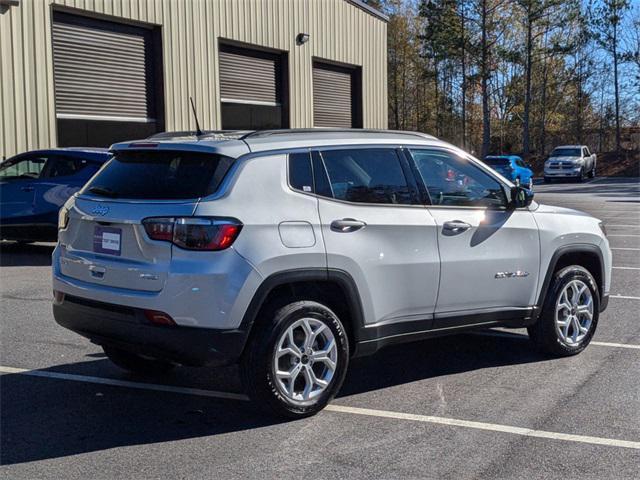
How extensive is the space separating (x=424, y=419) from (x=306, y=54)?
20.2 m

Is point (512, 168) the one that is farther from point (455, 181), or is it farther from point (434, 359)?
point (455, 181)

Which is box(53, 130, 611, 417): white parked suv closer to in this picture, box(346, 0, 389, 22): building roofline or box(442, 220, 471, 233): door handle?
box(442, 220, 471, 233): door handle

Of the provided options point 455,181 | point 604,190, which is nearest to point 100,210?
point 455,181

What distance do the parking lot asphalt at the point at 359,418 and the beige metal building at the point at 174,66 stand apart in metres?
10.7

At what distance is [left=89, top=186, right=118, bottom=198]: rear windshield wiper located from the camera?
5315 mm

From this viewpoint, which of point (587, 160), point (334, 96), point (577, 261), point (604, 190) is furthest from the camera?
point (587, 160)

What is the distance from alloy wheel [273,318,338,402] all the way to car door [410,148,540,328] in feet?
3.35

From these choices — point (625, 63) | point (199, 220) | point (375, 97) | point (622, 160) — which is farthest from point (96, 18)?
point (625, 63)

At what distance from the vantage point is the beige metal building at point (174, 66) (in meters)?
16.9

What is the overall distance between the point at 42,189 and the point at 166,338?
867 centimetres

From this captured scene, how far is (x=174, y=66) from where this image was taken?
20.0 meters

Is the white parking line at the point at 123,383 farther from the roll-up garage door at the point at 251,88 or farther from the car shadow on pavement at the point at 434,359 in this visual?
the roll-up garage door at the point at 251,88

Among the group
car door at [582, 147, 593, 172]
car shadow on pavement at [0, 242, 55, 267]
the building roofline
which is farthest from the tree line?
car shadow on pavement at [0, 242, 55, 267]

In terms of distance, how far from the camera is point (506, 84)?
6062 centimetres
